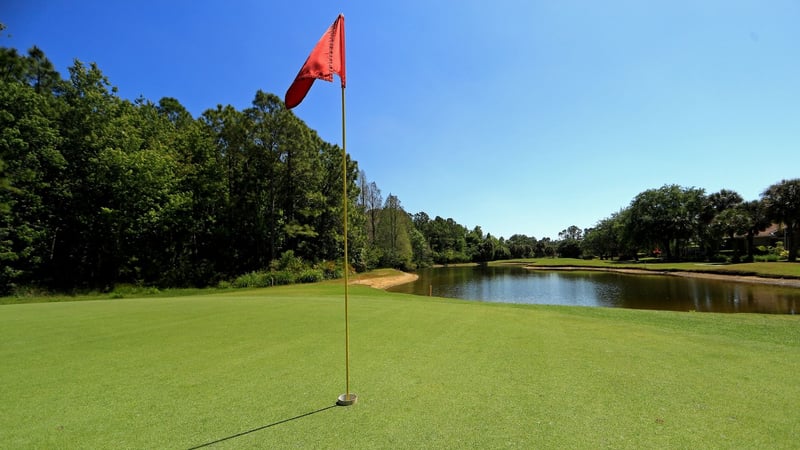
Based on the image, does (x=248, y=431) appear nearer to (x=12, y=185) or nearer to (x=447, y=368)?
(x=447, y=368)

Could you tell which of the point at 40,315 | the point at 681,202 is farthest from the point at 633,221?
the point at 40,315

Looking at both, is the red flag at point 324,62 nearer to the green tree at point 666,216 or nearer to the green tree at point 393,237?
the green tree at point 393,237

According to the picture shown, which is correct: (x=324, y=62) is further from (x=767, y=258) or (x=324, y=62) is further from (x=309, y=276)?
(x=767, y=258)

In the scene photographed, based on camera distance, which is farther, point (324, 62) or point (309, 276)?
point (309, 276)

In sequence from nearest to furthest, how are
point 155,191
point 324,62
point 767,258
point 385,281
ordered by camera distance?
point 324,62, point 155,191, point 385,281, point 767,258

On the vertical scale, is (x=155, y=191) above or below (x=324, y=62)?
above

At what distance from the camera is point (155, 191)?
27047 millimetres

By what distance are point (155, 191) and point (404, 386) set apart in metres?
30.4

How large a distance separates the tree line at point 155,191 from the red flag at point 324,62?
76.1 feet

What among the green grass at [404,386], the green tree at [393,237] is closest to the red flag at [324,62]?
the green grass at [404,386]

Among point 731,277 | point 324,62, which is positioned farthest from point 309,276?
point 731,277

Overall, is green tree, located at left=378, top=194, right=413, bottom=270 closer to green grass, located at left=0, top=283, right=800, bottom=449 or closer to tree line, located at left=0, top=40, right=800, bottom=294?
tree line, located at left=0, top=40, right=800, bottom=294

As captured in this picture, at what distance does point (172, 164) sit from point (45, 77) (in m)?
10.7

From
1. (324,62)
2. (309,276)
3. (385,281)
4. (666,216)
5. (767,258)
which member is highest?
(666,216)
